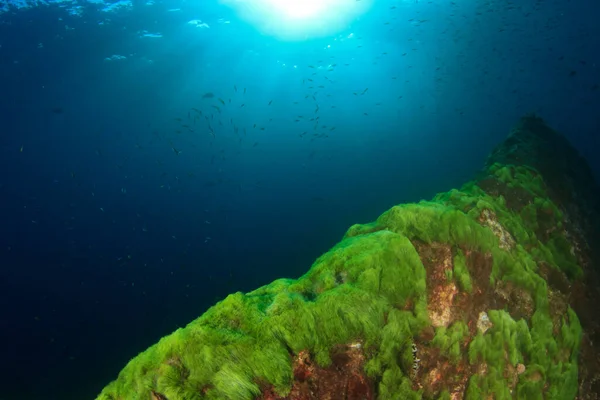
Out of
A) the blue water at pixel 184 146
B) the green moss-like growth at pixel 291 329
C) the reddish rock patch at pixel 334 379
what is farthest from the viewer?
the blue water at pixel 184 146

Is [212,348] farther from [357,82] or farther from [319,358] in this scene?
[357,82]

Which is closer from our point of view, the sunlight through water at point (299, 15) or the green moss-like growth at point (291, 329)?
the green moss-like growth at point (291, 329)

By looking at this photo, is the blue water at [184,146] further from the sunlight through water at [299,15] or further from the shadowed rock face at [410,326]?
the shadowed rock face at [410,326]

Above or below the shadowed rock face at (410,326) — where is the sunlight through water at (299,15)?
above

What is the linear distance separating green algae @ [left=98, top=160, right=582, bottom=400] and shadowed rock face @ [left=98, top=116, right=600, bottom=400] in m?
0.01

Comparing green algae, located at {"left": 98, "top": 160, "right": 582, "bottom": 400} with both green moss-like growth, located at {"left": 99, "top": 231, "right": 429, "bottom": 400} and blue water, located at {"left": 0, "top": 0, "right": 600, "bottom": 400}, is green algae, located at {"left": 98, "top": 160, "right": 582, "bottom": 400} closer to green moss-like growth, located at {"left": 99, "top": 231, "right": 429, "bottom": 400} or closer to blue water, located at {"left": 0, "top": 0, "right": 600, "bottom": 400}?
green moss-like growth, located at {"left": 99, "top": 231, "right": 429, "bottom": 400}

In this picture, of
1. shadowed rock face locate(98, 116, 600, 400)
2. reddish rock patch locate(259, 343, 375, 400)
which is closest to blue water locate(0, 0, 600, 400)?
shadowed rock face locate(98, 116, 600, 400)

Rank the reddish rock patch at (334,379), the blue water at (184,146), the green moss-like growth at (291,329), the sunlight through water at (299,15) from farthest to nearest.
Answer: the sunlight through water at (299,15) < the blue water at (184,146) < the reddish rock patch at (334,379) < the green moss-like growth at (291,329)

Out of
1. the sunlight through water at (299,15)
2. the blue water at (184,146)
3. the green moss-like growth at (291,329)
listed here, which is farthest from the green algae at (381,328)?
the sunlight through water at (299,15)

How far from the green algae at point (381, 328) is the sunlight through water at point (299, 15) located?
2925 cm

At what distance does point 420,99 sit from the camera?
9450 centimetres

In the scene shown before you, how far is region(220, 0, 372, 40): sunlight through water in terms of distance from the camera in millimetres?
29172

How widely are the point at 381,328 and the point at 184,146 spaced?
8593 cm

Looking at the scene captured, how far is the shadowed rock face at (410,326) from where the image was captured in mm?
2531
